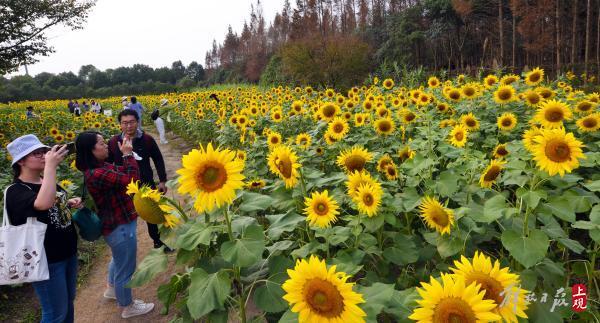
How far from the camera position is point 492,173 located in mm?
2273

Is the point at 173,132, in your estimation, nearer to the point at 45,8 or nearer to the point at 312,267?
the point at 45,8

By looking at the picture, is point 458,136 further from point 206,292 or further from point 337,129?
point 206,292

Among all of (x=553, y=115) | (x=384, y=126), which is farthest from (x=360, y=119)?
(x=553, y=115)

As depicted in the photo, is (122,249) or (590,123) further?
(590,123)

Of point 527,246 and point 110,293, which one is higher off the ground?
point 527,246

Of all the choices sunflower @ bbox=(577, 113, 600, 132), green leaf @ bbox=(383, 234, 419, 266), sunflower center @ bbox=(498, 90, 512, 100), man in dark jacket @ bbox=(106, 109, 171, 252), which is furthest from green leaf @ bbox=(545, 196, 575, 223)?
man in dark jacket @ bbox=(106, 109, 171, 252)

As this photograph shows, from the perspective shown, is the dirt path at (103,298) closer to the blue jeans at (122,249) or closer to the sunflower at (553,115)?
the blue jeans at (122,249)

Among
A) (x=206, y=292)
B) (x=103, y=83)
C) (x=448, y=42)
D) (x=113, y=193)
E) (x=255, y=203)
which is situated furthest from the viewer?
(x=103, y=83)

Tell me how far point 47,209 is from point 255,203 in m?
1.70

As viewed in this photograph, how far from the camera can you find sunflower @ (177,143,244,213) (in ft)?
4.84

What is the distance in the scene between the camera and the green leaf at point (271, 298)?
58.5 inches

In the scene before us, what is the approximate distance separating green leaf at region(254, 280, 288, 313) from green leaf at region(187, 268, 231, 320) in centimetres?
16

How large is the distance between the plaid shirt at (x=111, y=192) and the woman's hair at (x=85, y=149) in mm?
65

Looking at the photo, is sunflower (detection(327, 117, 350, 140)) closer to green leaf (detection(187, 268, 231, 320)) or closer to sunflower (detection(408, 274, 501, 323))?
green leaf (detection(187, 268, 231, 320))
